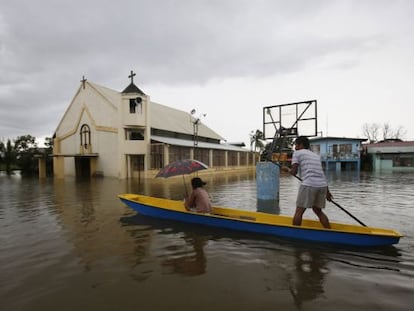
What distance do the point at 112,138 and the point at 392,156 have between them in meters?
41.0

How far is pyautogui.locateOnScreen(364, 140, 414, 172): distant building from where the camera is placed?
141ft

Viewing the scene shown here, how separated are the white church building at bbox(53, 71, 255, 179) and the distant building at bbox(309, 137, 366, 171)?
845 inches

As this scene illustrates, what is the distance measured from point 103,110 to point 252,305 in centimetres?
2877

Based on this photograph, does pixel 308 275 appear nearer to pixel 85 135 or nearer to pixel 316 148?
pixel 85 135

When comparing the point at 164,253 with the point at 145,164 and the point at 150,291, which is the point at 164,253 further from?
the point at 145,164

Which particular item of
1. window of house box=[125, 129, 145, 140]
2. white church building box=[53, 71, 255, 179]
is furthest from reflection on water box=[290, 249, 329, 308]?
window of house box=[125, 129, 145, 140]

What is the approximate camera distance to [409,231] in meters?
6.76

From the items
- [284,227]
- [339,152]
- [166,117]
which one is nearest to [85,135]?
[166,117]

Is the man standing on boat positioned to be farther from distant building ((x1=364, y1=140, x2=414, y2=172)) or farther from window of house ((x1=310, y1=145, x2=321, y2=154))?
distant building ((x1=364, y1=140, x2=414, y2=172))

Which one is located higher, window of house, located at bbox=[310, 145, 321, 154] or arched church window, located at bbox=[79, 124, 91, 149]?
arched church window, located at bbox=[79, 124, 91, 149]

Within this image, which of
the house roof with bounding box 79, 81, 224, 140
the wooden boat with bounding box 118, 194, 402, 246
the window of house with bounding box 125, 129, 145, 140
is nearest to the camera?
the wooden boat with bounding box 118, 194, 402, 246

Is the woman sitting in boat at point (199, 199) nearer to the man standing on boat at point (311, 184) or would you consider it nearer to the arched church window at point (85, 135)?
the man standing on boat at point (311, 184)

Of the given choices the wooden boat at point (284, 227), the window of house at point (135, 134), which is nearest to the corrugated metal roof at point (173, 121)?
the window of house at point (135, 134)

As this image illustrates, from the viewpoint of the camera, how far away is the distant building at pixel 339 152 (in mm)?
43281
